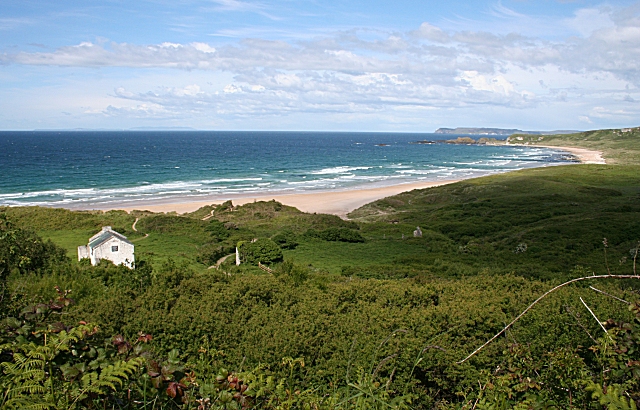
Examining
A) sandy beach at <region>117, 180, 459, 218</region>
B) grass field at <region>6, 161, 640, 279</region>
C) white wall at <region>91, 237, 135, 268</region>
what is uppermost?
white wall at <region>91, 237, 135, 268</region>

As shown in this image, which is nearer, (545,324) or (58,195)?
(545,324)

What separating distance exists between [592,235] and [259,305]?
22.9 m

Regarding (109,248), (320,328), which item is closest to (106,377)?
(320,328)

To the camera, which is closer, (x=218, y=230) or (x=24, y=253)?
(x=24, y=253)

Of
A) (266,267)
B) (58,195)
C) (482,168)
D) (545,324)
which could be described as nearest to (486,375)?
(545,324)

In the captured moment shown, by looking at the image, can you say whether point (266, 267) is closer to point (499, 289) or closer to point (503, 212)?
point (499, 289)

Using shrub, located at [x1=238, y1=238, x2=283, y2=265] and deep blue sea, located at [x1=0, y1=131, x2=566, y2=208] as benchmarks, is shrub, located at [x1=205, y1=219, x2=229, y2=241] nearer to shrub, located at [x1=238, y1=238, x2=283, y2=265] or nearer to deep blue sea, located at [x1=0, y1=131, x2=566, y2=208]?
shrub, located at [x1=238, y1=238, x2=283, y2=265]

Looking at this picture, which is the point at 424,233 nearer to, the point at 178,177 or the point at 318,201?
the point at 318,201

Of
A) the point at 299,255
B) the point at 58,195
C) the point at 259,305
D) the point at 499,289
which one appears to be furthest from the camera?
the point at 58,195

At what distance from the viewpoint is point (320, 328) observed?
336 inches

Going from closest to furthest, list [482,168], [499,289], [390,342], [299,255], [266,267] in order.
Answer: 1. [390,342]
2. [499,289]
3. [266,267]
4. [299,255]
5. [482,168]

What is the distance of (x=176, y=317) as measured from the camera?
846 centimetres

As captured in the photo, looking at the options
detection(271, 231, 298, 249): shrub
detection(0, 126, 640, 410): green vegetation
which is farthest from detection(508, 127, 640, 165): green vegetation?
detection(0, 126, 640, 410): green vegetation

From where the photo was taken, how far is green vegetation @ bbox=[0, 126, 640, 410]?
3.42 meters
